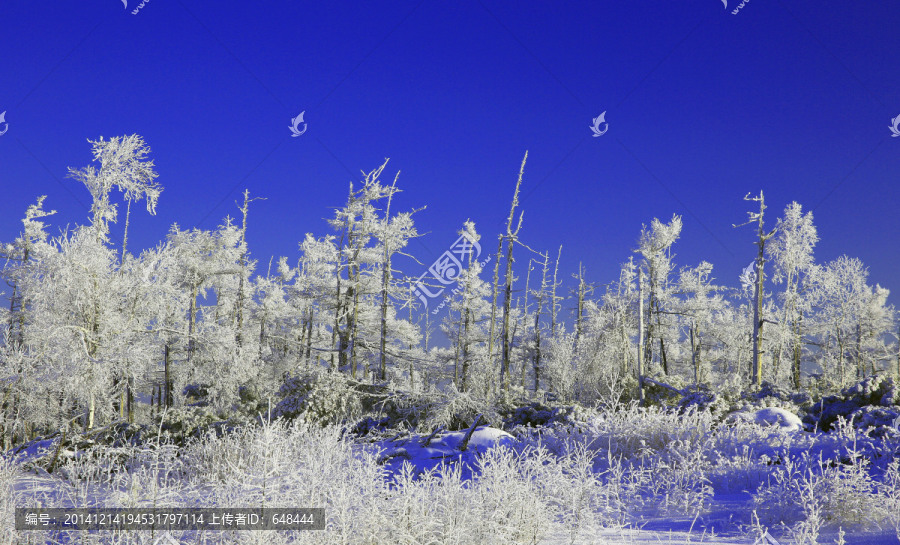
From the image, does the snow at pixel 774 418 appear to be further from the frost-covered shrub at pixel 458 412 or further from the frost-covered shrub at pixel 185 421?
the frost-covered shrub at pixel 185 421

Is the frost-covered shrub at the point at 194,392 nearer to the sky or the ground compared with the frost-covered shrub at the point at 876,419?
nearer to the ground

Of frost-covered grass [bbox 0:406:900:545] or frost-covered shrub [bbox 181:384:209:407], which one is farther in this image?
frost-covered shrub [bbox 181:384:209:407]

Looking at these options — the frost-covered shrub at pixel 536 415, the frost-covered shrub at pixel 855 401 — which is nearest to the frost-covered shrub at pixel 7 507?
the frost-covered shrub at pixel 536 415

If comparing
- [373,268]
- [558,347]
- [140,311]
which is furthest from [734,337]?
[140,311]

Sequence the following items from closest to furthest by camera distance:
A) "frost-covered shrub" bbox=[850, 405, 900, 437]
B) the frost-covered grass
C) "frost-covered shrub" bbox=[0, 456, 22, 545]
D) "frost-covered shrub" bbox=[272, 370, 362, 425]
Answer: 1. the frost-covered grass
2. "frost-covered shrub" bbox=[0, 456, 22, 545]
3. "frost-covered shrub" bbox=[850, 405, 900, 437]
4. "frost-covered shrub" bbox=[272, 370, 362, 425]

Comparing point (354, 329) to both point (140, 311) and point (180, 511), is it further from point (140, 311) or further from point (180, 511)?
point (180, 511)

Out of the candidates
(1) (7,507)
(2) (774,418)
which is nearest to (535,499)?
(1) (7,507)

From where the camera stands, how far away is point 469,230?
24.8 metres

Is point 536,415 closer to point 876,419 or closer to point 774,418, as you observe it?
point 774,418

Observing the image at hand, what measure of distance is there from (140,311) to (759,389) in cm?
1612

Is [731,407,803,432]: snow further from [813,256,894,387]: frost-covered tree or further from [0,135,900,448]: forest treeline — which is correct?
[813,256,894,387]: frost-covered tree

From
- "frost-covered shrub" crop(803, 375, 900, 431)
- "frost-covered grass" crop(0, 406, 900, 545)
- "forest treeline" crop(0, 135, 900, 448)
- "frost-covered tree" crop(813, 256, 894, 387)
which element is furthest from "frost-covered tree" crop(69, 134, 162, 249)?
"frost-covered tree" crop(813, 256, 894, 387)

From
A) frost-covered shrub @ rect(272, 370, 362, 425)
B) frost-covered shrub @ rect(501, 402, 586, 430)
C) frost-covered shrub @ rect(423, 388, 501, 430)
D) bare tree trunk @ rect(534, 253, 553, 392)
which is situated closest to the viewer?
frost-covered shrub @ rect(501, 402, 586, 430)

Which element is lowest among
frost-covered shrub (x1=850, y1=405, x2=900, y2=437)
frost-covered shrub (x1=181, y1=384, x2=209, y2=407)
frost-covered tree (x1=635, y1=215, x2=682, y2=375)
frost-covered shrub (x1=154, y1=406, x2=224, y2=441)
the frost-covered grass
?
frost-covered shrub (x1=181, y1=384, x2=209, y2=407)
